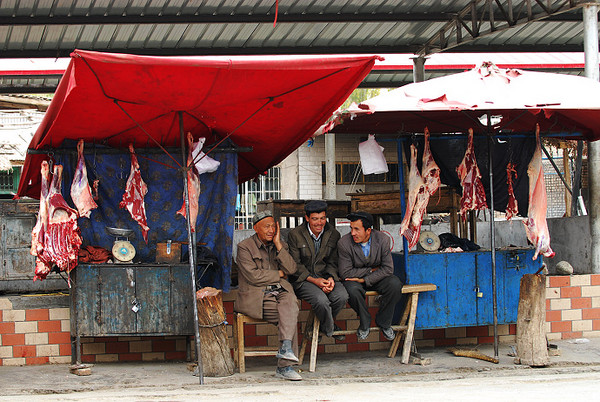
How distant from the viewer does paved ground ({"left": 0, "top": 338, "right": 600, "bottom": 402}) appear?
237 inches

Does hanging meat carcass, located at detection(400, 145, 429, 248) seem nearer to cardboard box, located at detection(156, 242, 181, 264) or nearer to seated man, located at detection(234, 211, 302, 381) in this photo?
seated man, located at detection(234, 211, 302, 381)

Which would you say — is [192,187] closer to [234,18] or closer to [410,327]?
[410,327]

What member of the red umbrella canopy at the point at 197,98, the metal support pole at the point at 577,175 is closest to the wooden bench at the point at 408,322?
the red umbrella canopy at the point at 197,98

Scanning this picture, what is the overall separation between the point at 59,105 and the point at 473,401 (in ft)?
13.7

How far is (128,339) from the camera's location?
7738 millimetres

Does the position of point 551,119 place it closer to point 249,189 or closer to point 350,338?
point 350,338

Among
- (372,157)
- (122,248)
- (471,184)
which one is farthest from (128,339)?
(471,184)

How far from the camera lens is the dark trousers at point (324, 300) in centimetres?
711

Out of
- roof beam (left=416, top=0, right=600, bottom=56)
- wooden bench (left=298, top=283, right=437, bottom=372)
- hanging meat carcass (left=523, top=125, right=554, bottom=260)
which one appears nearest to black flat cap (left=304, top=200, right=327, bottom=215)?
wooden bench (left=298, top=283, right=437, bottom=372)

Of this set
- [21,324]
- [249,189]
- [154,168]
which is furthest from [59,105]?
[249,189]

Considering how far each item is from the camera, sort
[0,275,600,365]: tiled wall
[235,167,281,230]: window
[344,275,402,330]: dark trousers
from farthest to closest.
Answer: [235,167,281,230]: window < [0,275,600,365]: tiled wall < [344,275,402,330]: dark trousers

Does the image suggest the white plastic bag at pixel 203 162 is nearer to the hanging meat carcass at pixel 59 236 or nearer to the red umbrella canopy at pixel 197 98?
the red umbrella canopy at pixel 197 98

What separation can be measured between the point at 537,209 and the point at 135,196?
4.22 metres

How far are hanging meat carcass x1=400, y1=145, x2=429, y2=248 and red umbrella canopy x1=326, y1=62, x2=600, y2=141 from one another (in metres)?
0.47
